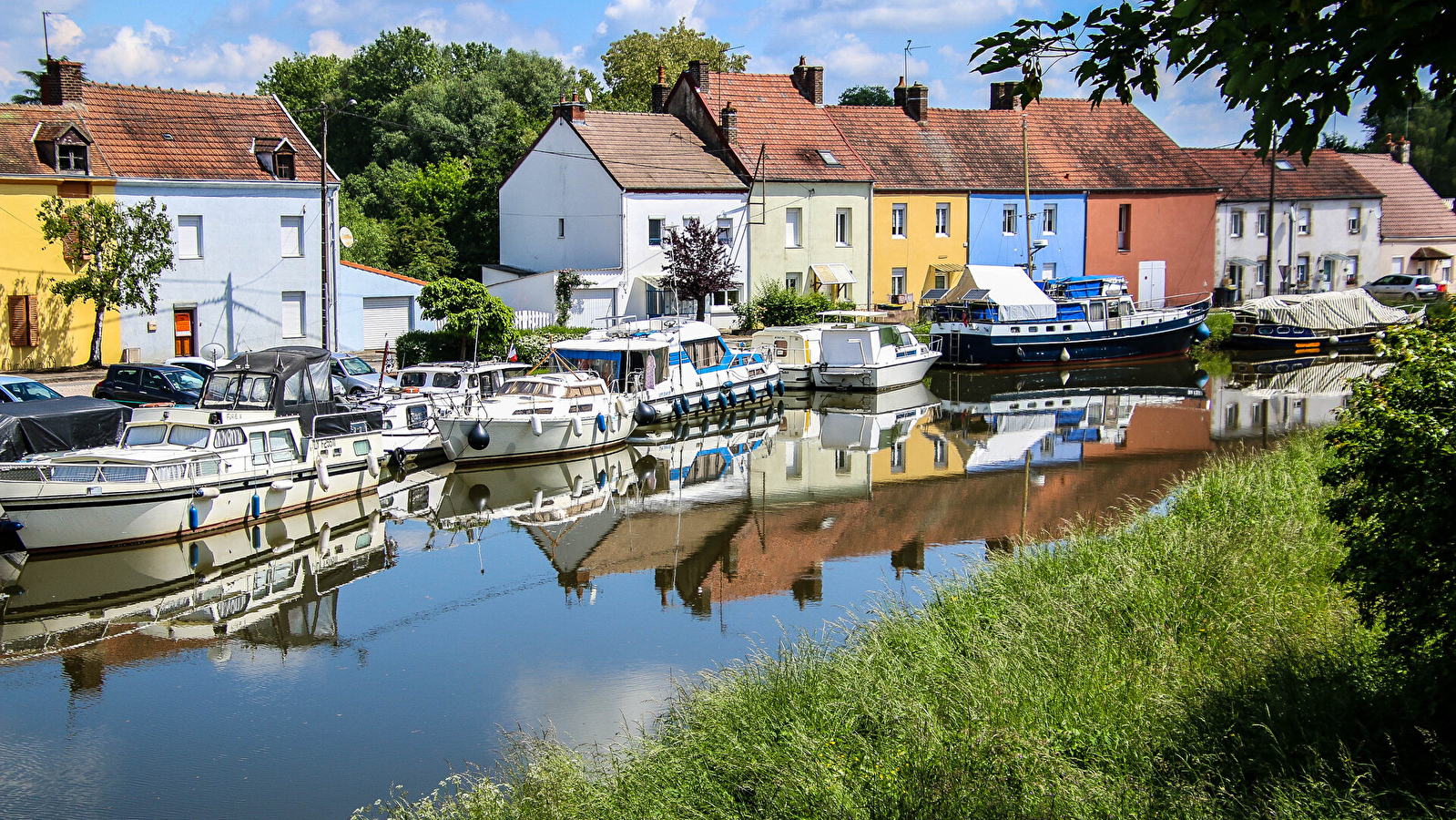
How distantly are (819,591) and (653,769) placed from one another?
7.47m

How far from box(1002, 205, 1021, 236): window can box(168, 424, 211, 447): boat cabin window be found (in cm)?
3857

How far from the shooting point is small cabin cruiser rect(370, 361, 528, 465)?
24969 mm

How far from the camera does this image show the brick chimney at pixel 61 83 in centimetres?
3531

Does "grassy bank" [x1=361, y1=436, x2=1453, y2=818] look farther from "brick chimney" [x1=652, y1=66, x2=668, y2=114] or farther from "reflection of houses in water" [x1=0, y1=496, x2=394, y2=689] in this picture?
"brick chimney" [x1=652, y1=66, x2=668, y2=114]

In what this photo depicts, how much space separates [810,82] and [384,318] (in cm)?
2105

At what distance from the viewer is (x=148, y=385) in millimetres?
27000

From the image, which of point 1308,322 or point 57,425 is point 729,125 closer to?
point 1308,322

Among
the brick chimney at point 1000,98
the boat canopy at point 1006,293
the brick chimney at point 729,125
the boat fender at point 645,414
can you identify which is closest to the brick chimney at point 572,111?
the brick chimney at point 729,125

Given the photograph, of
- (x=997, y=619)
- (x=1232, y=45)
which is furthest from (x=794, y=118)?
(x=1232, y=45)

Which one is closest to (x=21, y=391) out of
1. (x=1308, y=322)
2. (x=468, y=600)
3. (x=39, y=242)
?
(x=39, y=242)

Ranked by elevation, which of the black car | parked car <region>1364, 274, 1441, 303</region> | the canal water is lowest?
the canal water

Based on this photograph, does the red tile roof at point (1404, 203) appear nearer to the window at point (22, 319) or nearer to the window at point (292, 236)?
the window at point (292, 236)

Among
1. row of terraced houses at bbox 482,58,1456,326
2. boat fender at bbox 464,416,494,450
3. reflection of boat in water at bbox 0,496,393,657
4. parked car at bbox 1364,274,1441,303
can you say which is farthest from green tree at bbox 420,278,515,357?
parked car at bbox 1364,274,1441,303

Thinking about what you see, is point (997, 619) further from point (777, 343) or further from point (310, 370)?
point (777, 343)
